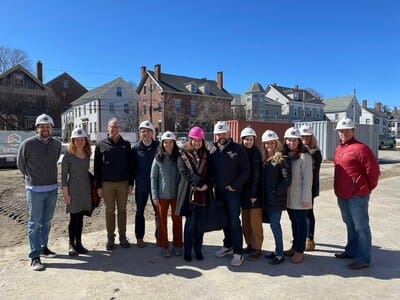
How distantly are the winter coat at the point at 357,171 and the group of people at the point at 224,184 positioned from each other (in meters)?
0.01

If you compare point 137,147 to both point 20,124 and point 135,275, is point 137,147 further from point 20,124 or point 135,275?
point 20,124

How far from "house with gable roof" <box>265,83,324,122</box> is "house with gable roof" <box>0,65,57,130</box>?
36.4 meters

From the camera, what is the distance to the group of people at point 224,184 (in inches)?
158

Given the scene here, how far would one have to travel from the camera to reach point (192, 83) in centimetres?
4475

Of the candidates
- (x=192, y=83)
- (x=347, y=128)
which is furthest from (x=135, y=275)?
(x=192, y=83)

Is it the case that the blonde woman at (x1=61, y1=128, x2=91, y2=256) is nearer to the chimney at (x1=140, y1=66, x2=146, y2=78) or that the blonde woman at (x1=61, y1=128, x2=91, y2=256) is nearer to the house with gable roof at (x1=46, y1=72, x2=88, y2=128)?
the chimney at (x1=140, y1=66, x2=146, y2=78)

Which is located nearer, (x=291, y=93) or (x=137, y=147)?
(x=137, y=147)

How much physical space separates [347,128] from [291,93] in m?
54.0

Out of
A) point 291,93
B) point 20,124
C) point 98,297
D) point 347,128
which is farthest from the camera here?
point 291,93

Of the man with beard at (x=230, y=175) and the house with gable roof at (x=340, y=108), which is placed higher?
the house with gable roof at (x=340, y=108)

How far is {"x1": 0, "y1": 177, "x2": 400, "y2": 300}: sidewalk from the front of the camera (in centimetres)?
333

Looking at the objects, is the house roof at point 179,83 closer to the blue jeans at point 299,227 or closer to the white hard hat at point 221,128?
the white hard hat at point 221,128

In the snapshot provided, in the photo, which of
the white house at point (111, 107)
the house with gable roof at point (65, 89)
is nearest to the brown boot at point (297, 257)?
the white house at point (111, 107)

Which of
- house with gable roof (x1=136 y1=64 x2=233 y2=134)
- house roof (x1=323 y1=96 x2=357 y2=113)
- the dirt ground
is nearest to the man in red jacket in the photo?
the dirt ground
